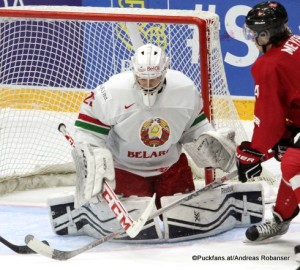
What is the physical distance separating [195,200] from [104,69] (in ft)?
4.76

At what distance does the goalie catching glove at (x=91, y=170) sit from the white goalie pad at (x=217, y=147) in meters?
0.41

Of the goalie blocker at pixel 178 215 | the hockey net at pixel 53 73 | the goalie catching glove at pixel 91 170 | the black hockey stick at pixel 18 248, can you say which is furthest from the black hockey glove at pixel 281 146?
the black hockey stick at pixel 18 248

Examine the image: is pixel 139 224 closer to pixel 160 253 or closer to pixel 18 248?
pixel 160 253

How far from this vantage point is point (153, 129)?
4.64 meters

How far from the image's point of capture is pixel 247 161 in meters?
4.33

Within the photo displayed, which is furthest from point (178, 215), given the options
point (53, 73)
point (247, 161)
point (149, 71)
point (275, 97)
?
point (53, 73)

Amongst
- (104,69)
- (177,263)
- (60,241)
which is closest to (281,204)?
(177,263)

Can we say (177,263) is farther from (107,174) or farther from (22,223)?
(22,223)

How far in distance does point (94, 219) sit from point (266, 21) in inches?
42.0

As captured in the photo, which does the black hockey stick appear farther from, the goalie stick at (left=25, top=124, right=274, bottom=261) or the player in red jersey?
the player in red jersey

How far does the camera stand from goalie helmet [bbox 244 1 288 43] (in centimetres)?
430

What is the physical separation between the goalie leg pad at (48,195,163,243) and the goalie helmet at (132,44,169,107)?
0.41m

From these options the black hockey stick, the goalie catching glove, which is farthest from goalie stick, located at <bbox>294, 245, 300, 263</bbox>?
the black hockey stick

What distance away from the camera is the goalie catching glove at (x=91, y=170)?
443cm
